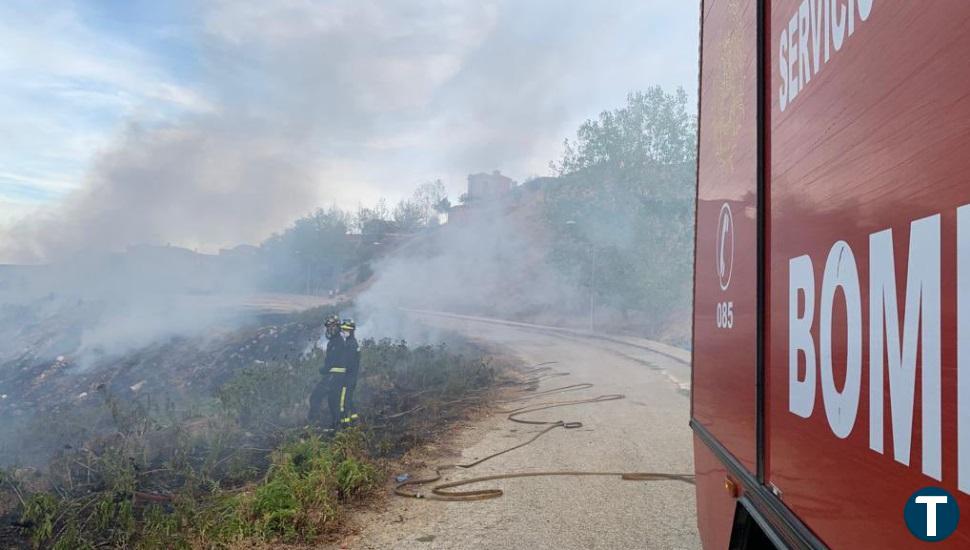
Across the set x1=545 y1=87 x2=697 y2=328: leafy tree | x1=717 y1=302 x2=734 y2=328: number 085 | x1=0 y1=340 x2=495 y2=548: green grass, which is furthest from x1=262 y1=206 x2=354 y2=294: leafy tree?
x1=717 y1=302 x2=734 y2=328: number 085

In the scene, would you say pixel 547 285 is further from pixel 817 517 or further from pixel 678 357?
pixel 817 517

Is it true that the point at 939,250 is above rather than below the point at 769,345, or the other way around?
above

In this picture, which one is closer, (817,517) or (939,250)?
(939,250)

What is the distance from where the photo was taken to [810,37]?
1.75 meters

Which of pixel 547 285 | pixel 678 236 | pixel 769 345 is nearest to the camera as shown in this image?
pixel 769 345

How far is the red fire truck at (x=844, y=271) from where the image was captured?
1.06m

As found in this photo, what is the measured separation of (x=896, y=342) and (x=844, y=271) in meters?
0.28

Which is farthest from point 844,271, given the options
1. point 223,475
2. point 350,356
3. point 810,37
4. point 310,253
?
point 310,253

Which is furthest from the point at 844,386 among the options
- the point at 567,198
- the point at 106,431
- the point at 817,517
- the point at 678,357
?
the point at 567,198

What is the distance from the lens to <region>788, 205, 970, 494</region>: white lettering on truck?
993mm

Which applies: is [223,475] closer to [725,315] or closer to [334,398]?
[334,398]

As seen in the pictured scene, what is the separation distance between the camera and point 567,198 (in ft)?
114

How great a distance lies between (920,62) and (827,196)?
0.45 metres

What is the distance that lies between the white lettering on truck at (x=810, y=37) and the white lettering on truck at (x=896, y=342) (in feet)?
1.77
